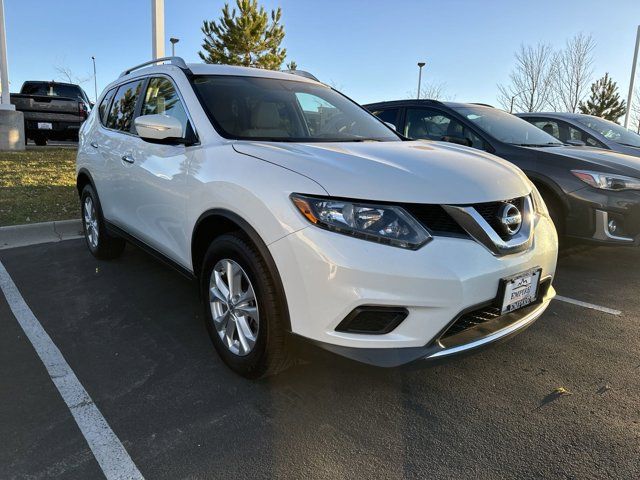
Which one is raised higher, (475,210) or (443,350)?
(475,210)

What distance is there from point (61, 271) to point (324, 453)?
344cm

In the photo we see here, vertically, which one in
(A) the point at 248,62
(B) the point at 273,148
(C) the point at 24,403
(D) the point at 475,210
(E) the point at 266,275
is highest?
(A) the point at 248,62

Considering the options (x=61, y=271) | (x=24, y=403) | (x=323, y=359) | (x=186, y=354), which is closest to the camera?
(x=323, y=359)

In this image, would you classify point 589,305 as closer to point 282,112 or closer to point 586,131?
point 282,112

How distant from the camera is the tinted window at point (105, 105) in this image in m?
4.74

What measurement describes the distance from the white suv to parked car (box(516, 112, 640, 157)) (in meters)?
4.84

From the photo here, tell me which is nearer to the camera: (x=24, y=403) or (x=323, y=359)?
(x=323, y=359)

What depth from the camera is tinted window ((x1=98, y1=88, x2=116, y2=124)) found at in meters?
4.74

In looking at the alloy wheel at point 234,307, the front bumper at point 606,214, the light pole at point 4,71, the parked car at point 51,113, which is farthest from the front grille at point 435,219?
the light pole at point 4,71

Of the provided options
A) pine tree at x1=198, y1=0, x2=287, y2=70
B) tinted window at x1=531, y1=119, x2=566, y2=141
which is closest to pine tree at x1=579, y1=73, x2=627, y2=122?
pine tree at x1=198, y1=0, x2=287, y2=70

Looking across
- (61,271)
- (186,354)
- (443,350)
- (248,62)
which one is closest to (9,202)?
(61,271)

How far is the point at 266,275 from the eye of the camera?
7.75 ft

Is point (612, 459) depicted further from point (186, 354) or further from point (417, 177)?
point (186, 354)

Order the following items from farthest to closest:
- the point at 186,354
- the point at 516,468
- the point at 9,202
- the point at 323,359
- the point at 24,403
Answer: the point at 9,202
the point at 186,354
the point at 24,403
the point at 323,359
the point at 516,468
